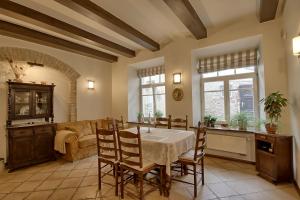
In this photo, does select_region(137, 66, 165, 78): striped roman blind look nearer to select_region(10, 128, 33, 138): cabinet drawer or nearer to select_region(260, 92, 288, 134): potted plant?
select_region(260, 92, 288, 134): potted plant

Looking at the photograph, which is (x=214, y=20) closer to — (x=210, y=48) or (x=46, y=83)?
(x=210, y=48)

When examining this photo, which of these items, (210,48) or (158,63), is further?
(158,63)

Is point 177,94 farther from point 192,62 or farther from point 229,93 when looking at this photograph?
point 229,93

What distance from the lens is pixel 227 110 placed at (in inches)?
167

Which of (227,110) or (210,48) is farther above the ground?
(210,48)

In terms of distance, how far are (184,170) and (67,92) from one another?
383 cm

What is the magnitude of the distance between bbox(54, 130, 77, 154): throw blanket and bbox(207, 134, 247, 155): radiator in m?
3.23

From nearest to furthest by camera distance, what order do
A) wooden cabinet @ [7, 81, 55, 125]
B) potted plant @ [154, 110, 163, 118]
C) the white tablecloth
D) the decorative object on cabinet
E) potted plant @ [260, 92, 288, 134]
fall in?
the white tablecloth, potted plant @ [260, 92, 288, 134], wooden cabinet @ [7, 81, 55, 125], the decorative object on cabinet, potted plant @ [154, 110, 163, 118]

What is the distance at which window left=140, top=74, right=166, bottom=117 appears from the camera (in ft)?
17.8

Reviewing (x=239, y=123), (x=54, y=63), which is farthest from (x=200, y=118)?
(x=54, y=63)

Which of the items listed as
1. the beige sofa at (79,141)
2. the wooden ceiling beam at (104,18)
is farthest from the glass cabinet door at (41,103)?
the wooden ceiling beam at (104,18)

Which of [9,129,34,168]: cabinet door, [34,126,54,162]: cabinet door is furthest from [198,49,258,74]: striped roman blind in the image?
[9,129,34,168]: cabinet door

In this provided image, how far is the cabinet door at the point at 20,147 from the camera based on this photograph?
3377mm

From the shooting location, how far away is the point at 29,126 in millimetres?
3629
